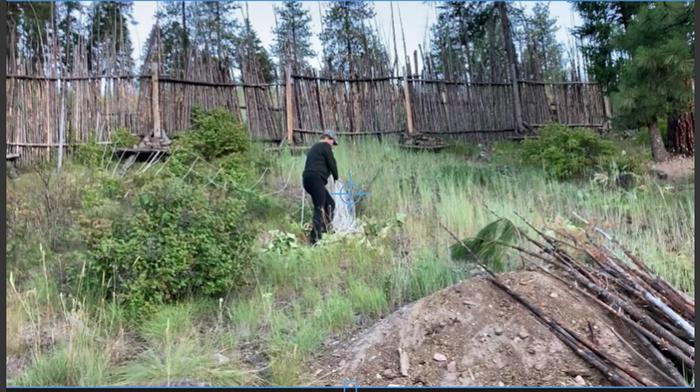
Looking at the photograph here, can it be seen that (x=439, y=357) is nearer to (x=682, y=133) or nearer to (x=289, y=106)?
(x=289, y=106)

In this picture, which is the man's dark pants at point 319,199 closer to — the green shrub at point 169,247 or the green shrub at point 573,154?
the green shrub at point 169,247

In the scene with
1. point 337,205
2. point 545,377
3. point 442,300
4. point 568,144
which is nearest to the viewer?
point 545,377

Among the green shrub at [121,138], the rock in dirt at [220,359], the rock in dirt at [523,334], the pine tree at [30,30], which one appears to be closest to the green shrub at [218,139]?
the green shrub at [121,138]

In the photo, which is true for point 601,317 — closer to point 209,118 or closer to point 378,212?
point 378,212

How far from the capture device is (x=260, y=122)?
7.90m

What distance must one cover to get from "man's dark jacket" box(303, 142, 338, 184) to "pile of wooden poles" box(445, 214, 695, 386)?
8.10 ft

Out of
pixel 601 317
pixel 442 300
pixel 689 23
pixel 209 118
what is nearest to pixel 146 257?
pixel 442 300

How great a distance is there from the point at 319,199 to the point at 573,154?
318 centimetres

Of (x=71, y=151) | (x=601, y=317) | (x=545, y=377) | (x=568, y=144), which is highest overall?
(x=71, y=151)

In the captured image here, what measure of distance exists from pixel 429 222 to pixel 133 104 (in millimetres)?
5185

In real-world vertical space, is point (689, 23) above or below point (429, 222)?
above

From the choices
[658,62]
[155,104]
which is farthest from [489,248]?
[155,104]

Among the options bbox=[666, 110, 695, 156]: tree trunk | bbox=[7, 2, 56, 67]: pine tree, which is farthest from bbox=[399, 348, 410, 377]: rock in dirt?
bbox=[7, 2, 56, 67]: pine tree

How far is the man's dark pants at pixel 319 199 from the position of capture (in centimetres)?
470
